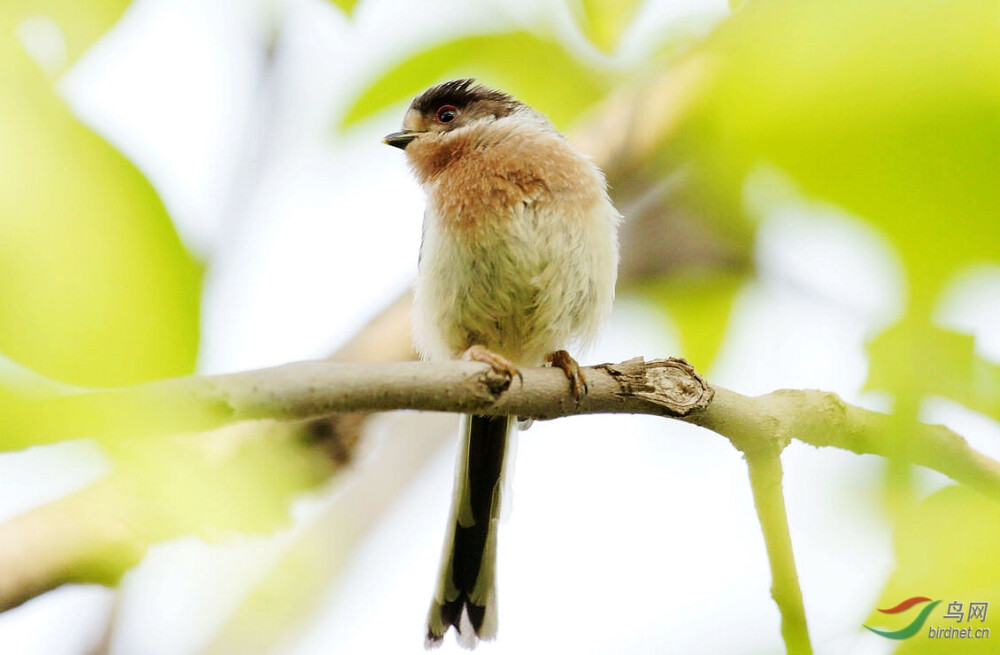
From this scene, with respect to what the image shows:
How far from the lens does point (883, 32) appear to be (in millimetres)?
1045

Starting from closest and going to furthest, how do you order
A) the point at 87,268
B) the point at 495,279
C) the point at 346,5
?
the point at 87,268 → the point at 346,5 → the point at 495,279

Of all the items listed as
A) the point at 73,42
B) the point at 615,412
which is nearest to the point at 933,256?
the point at 73,42

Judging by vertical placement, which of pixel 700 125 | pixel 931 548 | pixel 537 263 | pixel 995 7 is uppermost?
pixel 537 263

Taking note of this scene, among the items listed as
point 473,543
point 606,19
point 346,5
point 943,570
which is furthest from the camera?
point 473,543

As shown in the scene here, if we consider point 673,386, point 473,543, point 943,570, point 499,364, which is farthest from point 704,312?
point 473,543

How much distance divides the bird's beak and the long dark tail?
137cm

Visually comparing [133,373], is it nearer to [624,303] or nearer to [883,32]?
[883,32]

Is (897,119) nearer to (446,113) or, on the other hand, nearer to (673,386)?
(673,386)

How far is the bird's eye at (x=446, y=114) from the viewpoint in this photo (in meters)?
4.50

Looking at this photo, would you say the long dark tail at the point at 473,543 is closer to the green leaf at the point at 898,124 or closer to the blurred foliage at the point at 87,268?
the green leaf at the point at 898,124

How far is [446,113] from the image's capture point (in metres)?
4.50

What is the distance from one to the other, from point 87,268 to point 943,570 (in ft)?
3.50

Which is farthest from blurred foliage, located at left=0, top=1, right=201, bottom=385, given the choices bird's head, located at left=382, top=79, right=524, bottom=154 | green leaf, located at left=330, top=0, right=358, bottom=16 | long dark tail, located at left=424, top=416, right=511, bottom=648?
bird's head, located at left=382, top=79, right=524, bottom=154

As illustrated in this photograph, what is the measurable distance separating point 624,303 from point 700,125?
2.02 m
